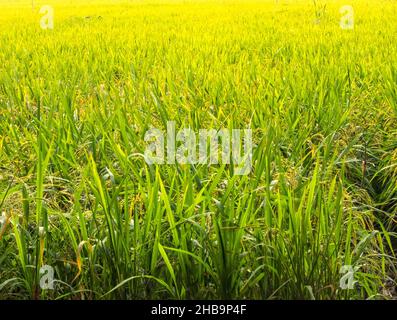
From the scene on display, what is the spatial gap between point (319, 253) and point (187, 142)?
2.78ft

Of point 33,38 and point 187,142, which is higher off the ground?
point 33,38

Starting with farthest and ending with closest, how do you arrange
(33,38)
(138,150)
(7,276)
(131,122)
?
(33,38)
(131,122)
(138,150)
(7,276)

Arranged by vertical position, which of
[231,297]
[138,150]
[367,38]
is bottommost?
[231,297]

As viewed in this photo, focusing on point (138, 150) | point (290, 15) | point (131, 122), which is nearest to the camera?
point (138, 150)

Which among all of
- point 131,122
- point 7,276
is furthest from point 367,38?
point 7,276

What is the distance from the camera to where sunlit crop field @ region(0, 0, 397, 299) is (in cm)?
166

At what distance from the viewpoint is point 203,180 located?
2029 mm

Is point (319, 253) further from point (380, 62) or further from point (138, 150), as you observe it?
point (380, 62)

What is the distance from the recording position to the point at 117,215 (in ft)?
5.43

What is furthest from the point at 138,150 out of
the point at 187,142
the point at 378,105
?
the point at 378,105

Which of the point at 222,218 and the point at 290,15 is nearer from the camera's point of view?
the point at 222,218

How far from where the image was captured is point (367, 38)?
5.64 metres

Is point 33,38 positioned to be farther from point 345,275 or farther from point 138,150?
point 345,275

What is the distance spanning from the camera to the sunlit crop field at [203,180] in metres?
1.66
